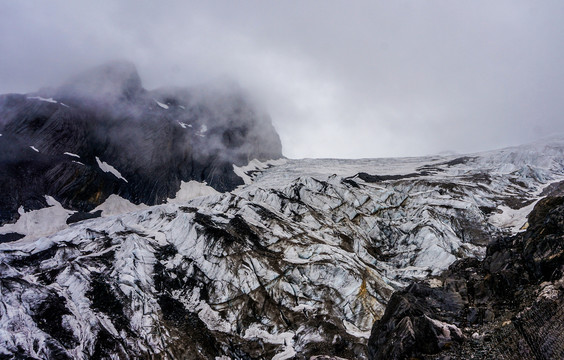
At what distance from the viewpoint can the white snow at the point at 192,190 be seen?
4648 inches

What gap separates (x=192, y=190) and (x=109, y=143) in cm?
3271

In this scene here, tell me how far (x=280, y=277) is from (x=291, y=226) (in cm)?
1616

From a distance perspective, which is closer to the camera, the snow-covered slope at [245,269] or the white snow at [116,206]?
the snow-covered slope at [245,269]

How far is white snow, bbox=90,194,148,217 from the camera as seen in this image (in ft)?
328

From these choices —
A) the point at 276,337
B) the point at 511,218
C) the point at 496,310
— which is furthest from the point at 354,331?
the point at 511,218

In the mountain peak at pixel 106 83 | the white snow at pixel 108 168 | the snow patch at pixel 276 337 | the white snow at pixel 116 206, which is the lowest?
the snow patch at pixel 276 337

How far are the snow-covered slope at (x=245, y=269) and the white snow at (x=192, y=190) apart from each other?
36236 mm

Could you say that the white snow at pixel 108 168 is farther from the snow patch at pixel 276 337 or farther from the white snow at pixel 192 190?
the snow patch at pixel 276 337

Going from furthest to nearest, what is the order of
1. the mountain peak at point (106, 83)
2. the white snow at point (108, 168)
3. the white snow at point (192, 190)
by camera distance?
the mountain peak at point (106, 83)
the white snow at point (192, 190)
the white snow at point (108, 168)

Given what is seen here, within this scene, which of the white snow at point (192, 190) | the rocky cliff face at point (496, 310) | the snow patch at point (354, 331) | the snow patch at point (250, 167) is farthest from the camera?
the snow patch at point (250, 167)

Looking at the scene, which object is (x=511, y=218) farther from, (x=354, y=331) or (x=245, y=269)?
(x=245, y=269)

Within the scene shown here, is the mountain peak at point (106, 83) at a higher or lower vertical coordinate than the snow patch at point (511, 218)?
higher

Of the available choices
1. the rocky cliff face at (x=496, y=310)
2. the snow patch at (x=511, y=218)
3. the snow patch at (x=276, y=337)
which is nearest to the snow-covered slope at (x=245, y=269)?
the snow patch at (x=276, y=337)

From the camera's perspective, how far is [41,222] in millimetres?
87125
